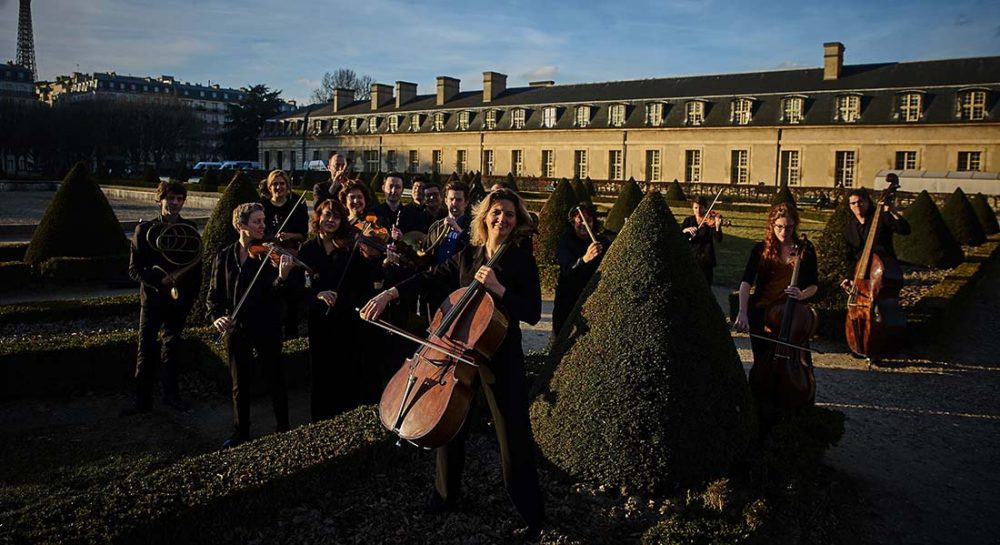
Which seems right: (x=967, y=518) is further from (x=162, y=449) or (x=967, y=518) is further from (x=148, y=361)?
(x=148, y=361)

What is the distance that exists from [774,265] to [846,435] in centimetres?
140

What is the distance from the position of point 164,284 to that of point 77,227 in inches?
287

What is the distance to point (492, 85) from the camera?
47.1 m

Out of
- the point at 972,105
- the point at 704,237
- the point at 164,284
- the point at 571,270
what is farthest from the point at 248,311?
the point at 972,105

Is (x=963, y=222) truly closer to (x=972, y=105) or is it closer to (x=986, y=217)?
(x=986, y=217)

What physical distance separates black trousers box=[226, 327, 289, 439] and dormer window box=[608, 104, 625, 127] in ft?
122

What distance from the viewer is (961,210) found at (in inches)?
696

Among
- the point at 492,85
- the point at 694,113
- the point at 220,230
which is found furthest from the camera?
the point at 492,85

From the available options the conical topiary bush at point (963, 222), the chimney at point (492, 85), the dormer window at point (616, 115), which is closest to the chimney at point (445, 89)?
the chimney at point (492, 85)

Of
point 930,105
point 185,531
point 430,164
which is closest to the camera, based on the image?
point 185,531

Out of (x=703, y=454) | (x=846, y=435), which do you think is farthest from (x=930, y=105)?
(x=703, y=454)

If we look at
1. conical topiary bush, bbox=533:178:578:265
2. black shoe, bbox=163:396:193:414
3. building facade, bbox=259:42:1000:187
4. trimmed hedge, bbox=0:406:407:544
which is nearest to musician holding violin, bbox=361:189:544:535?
trimmed hedge, bbox=0:406:407:544

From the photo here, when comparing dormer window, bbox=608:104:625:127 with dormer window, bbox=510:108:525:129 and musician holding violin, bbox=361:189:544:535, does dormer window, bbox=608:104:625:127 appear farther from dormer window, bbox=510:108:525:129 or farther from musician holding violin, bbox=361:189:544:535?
musician holding violin, bbox=361:189:544:535

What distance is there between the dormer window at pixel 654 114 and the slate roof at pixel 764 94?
0.26 meters
